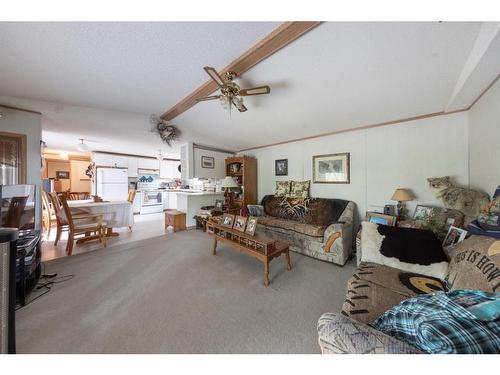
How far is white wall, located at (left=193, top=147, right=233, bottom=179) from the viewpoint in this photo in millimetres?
4438

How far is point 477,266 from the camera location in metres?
1.05

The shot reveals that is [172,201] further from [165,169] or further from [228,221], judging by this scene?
[228,221]

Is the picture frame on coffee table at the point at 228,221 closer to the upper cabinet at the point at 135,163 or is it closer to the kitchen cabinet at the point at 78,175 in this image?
the upper cabinet at the point at 135,163

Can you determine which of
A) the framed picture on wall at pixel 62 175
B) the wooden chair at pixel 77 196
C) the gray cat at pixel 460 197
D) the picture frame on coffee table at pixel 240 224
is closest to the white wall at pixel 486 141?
the gray cat at pixel 460 197

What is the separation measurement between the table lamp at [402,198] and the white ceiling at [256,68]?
1.14m

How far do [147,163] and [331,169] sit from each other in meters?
6.38

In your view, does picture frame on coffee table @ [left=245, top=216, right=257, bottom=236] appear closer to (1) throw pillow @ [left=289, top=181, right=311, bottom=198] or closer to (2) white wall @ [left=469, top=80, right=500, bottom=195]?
(1) throw pillow @ [left=289, top=181, right=311, bottom=198]

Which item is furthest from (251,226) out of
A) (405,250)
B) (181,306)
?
(405,250)

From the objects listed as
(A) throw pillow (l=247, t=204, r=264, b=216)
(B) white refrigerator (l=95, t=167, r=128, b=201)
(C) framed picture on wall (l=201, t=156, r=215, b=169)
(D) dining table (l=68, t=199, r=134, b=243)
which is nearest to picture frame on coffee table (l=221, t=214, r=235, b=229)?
(A) throw pillow (l=247, t=204, r=264, b=216)

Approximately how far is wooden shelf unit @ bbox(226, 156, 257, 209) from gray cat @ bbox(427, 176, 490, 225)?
3.36m

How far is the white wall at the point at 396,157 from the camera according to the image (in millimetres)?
2369
